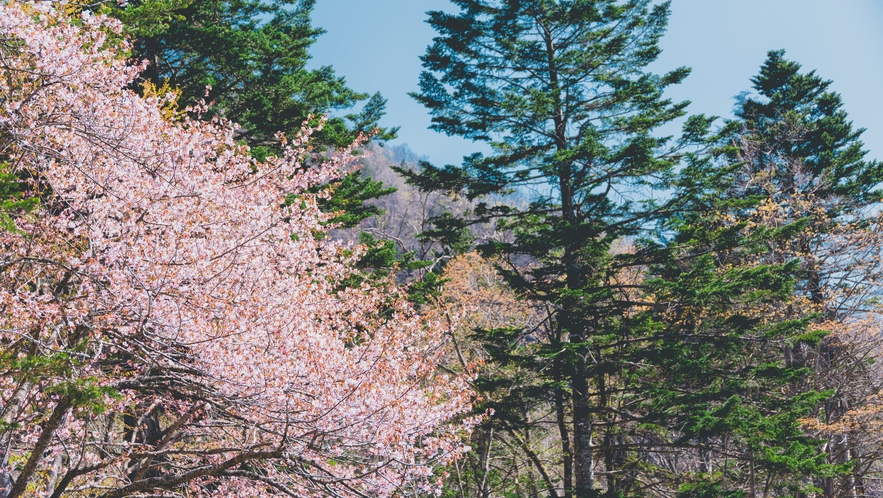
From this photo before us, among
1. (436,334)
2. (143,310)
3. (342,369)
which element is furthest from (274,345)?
(436,334)

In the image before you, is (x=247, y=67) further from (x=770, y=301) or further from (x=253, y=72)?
(x=770, y=301)

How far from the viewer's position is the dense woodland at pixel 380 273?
4.78m

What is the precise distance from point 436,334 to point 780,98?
17354 millimetres

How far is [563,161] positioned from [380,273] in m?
5.06

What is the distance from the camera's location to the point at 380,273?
41.5 feet

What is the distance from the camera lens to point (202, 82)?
11.6 m

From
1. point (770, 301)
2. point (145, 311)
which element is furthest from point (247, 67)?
point (770, 301)

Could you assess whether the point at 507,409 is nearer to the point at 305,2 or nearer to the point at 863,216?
the point at 305,2

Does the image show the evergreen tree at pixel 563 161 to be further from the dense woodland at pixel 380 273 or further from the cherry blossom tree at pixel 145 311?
the cherry blossom tree at pixel 145 311

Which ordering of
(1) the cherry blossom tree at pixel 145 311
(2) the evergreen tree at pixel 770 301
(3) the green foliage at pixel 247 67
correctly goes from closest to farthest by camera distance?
(1) the cherry blossom tree at pixel 145 311, (2) the evergreen tree at pixel 770 301, (3) the green foliage at pixel 247 67

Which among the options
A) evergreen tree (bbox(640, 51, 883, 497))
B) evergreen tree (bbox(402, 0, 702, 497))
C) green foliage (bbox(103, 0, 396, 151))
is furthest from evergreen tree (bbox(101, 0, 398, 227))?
evergreen tree (bbox(640, 51, 883, 497))

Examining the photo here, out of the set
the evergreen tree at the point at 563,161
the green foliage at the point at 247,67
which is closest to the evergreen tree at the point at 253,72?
the green foliage at the point at 247,67

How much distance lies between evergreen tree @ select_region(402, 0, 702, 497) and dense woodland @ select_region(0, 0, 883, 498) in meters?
0.07

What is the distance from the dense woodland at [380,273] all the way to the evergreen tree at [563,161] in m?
0.07
